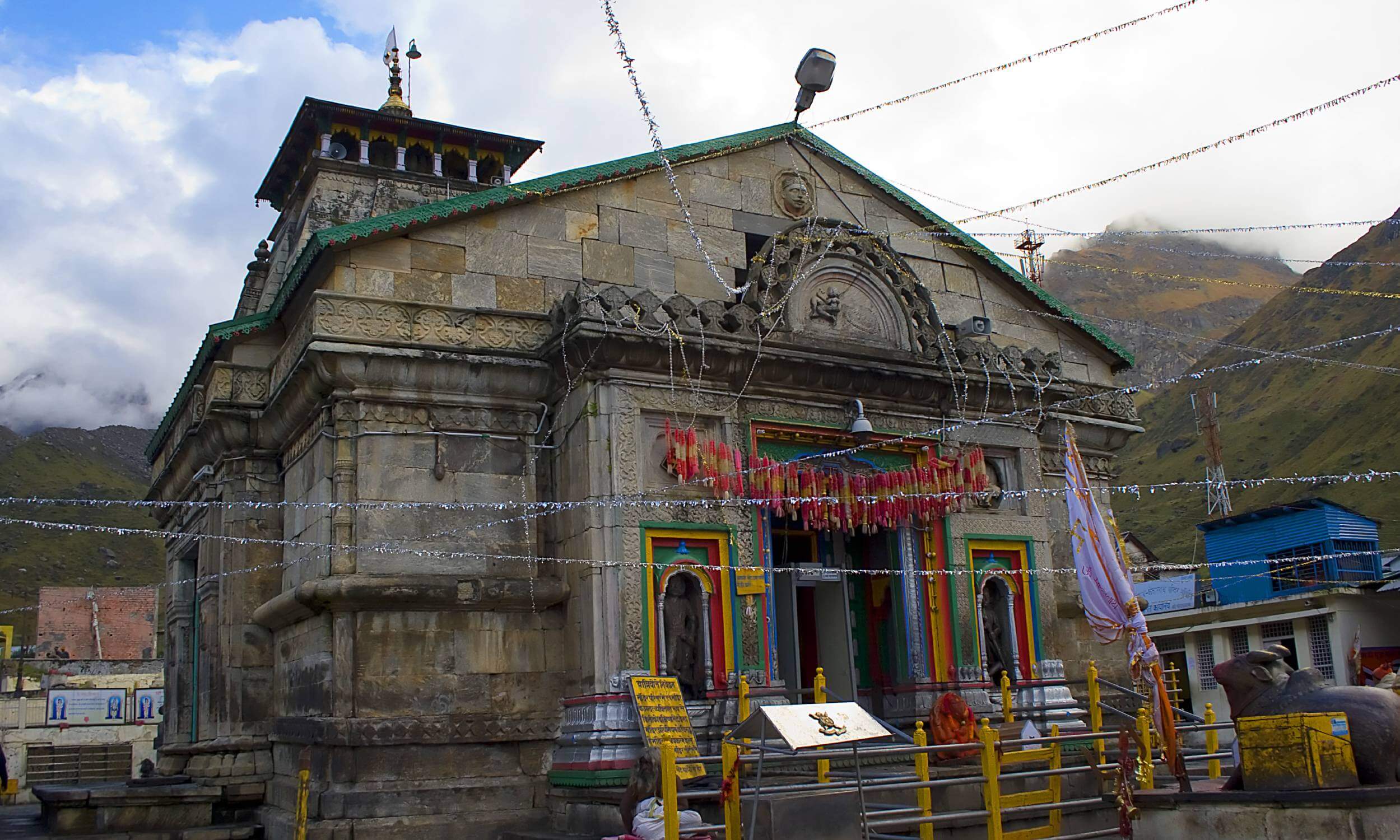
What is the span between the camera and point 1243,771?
26.9 feet

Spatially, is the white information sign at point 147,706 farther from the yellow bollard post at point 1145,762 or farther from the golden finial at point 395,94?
the yellow bollard post at point 1145,762

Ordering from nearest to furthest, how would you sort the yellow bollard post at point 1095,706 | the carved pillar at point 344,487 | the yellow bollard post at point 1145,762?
the yellow bollard post at point 1145,762, the yellow bollard post at point 1095,706, the carved pillar at point 344,487

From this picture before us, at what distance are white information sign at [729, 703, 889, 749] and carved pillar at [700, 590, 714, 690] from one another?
374cm

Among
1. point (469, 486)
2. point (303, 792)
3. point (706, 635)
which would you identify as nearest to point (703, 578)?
point (706, 635)

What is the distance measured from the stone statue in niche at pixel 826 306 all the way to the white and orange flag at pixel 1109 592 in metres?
4.38

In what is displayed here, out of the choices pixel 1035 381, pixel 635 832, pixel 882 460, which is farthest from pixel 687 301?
pixel 635 832

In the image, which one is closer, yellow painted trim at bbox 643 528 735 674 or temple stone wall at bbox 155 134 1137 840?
temple stone wall at bbox 155 134 1137 840

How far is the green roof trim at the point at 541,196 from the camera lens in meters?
14.0

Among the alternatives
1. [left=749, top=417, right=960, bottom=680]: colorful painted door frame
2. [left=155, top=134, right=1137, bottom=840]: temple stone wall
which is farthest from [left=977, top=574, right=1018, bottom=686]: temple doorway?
[left=749, top=417, right=960, bottom=680]: colorful painted door frame

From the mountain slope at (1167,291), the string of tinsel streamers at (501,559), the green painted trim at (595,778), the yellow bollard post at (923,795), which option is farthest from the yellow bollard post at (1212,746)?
the mountain slope at (1167,291)

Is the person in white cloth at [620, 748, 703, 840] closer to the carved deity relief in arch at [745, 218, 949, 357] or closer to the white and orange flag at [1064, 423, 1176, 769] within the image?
the white and orange flag at [1064, 423, 1176, 769]

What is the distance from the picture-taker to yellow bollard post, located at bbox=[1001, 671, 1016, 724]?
46.4 ft

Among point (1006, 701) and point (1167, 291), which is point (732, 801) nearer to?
point (1006, 701)

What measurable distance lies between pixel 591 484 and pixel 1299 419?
2584 inches
